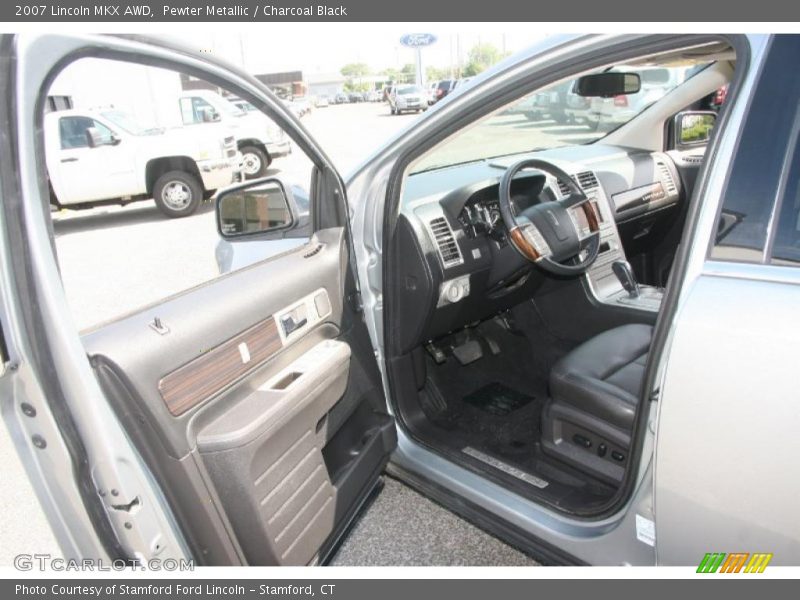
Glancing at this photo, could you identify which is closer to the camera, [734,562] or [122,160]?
[734,562]

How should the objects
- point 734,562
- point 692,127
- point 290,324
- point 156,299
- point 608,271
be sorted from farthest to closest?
point 692,127
point 608,271
point 290,324
point 156,299
point 734,562

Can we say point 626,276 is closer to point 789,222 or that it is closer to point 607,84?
point 607,84

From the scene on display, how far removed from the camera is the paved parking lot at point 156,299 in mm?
1528

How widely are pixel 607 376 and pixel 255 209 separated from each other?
1447mm

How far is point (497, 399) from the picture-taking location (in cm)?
303

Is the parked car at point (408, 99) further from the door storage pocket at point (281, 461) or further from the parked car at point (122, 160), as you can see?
the door storage pocket at point (281, 461)

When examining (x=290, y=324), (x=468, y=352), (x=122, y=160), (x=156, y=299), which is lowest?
(x=468, y=352)

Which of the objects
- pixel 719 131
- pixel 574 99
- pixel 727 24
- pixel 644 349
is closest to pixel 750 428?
pixel 719 131

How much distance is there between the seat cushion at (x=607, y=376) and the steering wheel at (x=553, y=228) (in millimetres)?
395

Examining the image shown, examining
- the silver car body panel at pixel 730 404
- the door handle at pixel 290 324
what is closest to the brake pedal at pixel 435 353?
the door handle at pixel 290 324

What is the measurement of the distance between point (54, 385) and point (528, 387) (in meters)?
2.39

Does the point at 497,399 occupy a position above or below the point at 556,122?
below

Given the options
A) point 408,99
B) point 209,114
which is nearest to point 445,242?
point 209,114

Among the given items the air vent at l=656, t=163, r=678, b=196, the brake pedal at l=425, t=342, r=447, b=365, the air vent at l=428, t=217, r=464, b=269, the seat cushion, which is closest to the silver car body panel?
the seat cushion
